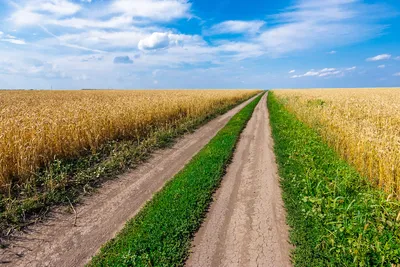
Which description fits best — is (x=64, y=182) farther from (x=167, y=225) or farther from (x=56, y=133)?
(x=167, y=225)

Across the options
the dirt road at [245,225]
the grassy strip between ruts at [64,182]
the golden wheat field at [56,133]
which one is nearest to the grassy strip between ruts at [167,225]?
the dirt road at [245,225]

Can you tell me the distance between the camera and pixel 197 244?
15.2 ft

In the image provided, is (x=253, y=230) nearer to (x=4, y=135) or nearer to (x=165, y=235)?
(x=165, y=235)

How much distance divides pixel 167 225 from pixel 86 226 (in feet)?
6.08

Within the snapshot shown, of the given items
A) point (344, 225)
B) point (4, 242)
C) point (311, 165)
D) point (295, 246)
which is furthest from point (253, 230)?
point (4, 242)

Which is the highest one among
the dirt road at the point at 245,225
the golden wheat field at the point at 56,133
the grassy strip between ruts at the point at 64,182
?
the golden wheat field at the point at 56,133

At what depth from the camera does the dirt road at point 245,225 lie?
4.27 metres

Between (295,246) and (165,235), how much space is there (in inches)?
98.3

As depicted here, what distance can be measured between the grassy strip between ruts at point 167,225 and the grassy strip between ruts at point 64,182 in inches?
87.3

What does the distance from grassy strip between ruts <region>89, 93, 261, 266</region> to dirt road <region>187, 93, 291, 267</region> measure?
26cm

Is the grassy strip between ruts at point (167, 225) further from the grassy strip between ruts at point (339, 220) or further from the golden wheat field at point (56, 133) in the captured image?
the golden wheat field at point (56, 133)

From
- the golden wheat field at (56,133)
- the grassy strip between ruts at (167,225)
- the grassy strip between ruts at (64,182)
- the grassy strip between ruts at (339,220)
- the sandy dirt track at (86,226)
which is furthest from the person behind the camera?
the golden wheat field at (56,133)

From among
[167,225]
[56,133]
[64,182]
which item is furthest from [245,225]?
[56,133]

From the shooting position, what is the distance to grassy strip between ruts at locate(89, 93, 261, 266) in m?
4.18
